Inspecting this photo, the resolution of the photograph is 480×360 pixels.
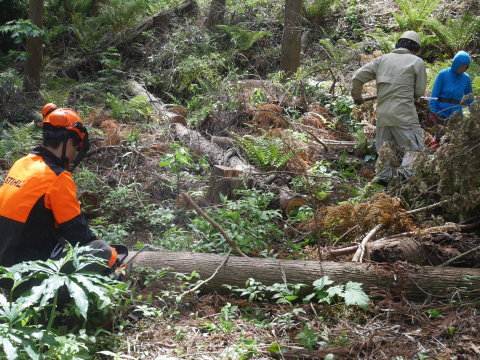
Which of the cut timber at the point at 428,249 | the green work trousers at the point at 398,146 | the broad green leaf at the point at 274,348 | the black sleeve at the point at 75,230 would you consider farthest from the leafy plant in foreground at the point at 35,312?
the green work trousers at the point at 398,146

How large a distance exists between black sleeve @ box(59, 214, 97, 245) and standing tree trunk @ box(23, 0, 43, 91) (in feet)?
26.4

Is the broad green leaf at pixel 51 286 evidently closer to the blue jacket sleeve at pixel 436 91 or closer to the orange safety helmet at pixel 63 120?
the orange safety helmet at pixel 63 120

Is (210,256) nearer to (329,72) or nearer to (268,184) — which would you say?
(268,184)

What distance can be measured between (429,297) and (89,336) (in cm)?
284

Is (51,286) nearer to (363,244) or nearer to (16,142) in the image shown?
(363,244)

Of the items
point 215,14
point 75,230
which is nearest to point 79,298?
point 75,230

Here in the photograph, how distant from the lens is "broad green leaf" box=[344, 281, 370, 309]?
4.11 metres

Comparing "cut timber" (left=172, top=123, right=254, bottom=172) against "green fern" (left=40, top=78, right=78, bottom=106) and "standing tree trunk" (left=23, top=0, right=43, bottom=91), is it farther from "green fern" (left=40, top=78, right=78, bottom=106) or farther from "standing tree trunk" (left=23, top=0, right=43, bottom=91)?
"standing tree trunk" (left=23, top=0, right=43, bottom=91)

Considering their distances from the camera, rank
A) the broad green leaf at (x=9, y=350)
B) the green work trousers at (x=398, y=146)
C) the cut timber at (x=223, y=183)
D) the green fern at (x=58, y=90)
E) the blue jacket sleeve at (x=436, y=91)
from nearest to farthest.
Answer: the broad green leaf at (x=9, y=350)
the green work trousers at (x=398, y=146)
the cut timber at (x=223, y=183)
the blue jacket sleeve at (x=436, y=91)
the green fern at (x=58, y=90)

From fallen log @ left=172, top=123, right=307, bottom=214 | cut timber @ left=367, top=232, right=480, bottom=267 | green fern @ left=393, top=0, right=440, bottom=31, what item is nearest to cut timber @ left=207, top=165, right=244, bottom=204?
fallen log @ left=172, top=123, right=307, bottom=214

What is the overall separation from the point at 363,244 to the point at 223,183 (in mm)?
2375

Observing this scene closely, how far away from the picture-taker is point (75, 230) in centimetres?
421

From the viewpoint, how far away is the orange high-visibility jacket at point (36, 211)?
407 centimetres

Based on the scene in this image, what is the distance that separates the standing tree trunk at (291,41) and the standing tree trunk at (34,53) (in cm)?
511
